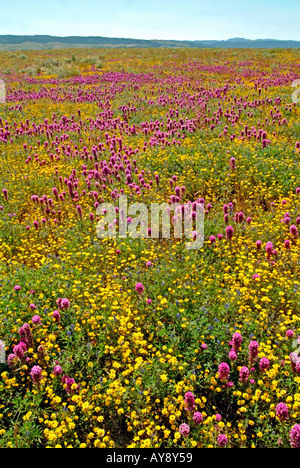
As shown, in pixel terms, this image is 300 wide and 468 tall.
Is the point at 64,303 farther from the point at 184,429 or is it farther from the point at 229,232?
the point at 229,232

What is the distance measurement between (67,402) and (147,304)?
1.88 m

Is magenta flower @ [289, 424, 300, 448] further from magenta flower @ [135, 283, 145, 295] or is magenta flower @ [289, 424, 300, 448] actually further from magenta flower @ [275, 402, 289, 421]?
magenta flower @ [135, 283, 145, 295]

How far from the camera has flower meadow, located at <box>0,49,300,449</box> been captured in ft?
12.4

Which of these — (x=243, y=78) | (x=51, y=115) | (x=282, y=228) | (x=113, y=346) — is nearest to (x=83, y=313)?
(x=113, y=346)

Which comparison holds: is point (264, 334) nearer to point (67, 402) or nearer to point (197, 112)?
point (67, 402)

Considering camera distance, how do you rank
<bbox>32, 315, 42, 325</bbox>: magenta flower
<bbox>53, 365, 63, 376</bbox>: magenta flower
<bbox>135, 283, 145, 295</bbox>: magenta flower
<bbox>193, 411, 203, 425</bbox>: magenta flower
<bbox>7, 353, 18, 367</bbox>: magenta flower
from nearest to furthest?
<bbox>193, 411, 203, 425</bbox>: magenta flower < <bbox>53, 365, 63, 376</bbox>: magenta flower < <bbox>7, 353, 18, 367</bbox>: magenta flower < <bbox>32, 315, 42, 325</bbox>: magenta flower < <bbox>135, 283, 145, 295</bbox>: magenta flower

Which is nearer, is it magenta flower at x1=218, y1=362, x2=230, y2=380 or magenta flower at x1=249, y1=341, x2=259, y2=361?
magenta flower at x1=218, y1=362, x2=230, y2=380

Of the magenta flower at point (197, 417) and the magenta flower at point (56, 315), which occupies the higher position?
the magenta flower at point (56, 315)

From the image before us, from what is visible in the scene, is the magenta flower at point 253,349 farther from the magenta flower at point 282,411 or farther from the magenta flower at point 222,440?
the magenta flower at point 222,440

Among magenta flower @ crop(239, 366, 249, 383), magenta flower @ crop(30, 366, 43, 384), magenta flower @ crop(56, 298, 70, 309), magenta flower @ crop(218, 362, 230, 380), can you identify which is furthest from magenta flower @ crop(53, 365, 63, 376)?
magenta flower @ crop(239, 366, 249, 383)

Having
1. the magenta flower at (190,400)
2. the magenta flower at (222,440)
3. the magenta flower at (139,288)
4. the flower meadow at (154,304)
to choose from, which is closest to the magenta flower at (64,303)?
the flower meadow at (154,304)

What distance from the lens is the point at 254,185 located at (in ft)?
30.7

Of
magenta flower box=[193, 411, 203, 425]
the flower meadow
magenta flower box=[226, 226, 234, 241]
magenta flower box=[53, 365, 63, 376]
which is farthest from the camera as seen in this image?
magenta flower box=[226, 226, 234, 241]

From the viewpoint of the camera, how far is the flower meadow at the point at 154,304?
3.79 meters
